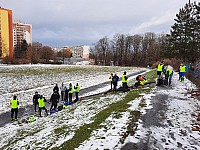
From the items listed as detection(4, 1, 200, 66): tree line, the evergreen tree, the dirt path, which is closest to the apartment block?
detection(4, 1, 200, 66): tree line

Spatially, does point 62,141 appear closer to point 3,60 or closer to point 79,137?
point 79,137

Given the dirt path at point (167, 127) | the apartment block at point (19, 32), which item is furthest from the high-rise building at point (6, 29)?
the dirt path at point (167, 127)

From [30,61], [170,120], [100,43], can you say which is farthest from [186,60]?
[100,43]

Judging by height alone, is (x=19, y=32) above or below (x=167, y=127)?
above

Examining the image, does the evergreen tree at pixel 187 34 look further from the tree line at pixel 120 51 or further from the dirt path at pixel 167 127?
the tree line at pixel 120 51

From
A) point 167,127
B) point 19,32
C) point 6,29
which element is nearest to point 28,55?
point 6,29

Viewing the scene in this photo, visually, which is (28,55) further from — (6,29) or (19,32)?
(19,32)

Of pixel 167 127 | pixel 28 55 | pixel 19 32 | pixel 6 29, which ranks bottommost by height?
pixel 167 127

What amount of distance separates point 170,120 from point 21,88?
20.4 meters

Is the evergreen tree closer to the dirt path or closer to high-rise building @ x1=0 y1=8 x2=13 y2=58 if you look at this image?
the dirt path

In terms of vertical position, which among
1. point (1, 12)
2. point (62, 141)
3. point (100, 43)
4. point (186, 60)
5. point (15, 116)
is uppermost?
point (1, 12)

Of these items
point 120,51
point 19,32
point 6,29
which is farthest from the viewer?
point 19,32

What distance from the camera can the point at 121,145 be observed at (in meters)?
6.12

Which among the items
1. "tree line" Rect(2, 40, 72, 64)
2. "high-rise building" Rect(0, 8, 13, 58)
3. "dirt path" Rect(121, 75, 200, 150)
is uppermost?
"high-rise building" Rect(0, 8, 13, 58)
